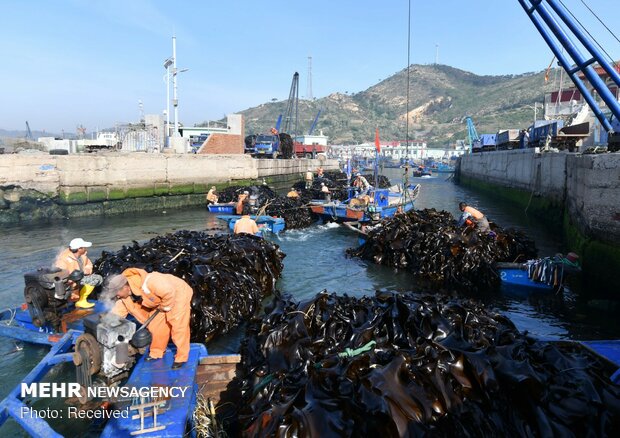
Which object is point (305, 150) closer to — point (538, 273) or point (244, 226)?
point (244, 226)

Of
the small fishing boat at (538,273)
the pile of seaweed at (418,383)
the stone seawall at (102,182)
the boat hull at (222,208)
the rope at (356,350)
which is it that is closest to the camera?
the pile of seaweed at (418,383)

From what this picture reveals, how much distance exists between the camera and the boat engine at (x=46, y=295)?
6.72 m

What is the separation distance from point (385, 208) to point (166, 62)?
3058cm

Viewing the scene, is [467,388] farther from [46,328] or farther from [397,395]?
[46,328]

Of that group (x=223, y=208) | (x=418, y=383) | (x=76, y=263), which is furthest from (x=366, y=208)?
(x=418, y=383)

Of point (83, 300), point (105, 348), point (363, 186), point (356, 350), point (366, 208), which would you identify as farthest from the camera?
point (363, 186)

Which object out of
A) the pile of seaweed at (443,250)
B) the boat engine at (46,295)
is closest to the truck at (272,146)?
the pile of seaweed at (443,250)

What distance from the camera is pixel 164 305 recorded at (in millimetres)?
5238

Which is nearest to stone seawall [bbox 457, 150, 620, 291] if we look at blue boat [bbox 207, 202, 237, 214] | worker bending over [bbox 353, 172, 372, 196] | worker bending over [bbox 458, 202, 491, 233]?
worker bending over [bbox 458, 202, 491, 233]

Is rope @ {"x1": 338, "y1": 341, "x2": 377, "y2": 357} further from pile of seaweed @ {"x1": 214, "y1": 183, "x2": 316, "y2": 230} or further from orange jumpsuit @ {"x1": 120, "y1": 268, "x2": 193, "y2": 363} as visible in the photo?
pile of seaweed @ {"x1": 214, "y1": 183, "x2": 316, "y2": 230}

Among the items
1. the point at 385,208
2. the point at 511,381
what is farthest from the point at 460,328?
the point at 385,208

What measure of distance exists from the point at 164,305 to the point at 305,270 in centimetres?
829

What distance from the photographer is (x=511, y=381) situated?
441 centimetres

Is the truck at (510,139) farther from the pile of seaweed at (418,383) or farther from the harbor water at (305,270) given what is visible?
the pile of seaweed at (418,383)
